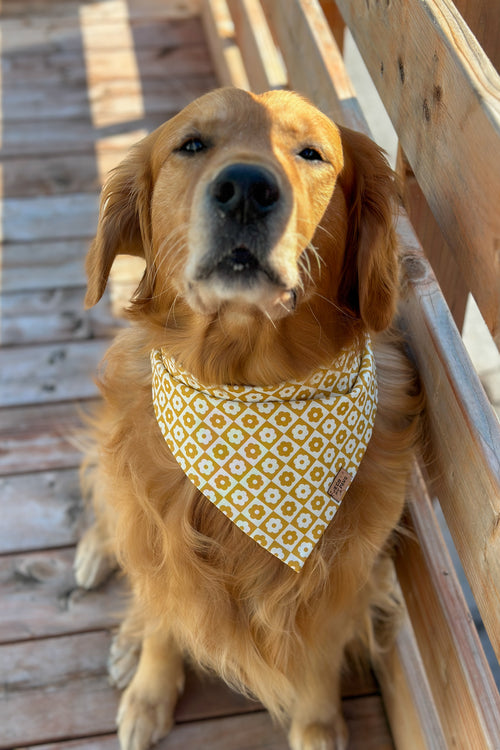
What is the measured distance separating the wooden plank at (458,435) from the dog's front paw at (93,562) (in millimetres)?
1157

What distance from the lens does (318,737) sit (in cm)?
216

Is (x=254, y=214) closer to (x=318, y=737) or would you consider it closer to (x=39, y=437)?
(x=318, y=737)

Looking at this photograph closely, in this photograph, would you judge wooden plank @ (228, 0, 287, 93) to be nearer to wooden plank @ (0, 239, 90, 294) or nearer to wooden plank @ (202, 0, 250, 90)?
wooden plank @ (202, 0, 250, 90)

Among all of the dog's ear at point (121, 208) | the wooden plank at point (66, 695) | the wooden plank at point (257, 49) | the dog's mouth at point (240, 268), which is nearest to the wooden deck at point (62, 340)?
the wooden plank at point (66, 695)

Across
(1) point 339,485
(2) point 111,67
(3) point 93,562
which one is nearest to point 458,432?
(1) point 339,485

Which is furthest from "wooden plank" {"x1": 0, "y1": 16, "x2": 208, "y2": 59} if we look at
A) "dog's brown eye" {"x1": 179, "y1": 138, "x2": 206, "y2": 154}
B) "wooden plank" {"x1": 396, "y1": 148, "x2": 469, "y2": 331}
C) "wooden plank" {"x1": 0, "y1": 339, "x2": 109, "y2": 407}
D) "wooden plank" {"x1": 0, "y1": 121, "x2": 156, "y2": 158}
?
"dog's brown eye" {"x1": 179, "y1": 138, "x2": 206, "y2": 154}

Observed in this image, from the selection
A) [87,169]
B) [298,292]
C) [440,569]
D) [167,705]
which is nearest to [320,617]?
[440,569]

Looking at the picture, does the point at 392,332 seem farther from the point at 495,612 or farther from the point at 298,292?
the point at 495,612

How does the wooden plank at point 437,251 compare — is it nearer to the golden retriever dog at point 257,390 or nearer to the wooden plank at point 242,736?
the golden retriever dog at point 257,390

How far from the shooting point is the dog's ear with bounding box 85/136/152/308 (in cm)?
186

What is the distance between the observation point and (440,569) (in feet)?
6.31

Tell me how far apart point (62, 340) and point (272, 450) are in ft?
5.32

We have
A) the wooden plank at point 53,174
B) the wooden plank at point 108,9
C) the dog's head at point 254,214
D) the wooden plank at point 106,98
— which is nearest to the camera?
the dog's head at point 254,214

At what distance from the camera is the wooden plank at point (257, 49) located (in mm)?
3102
